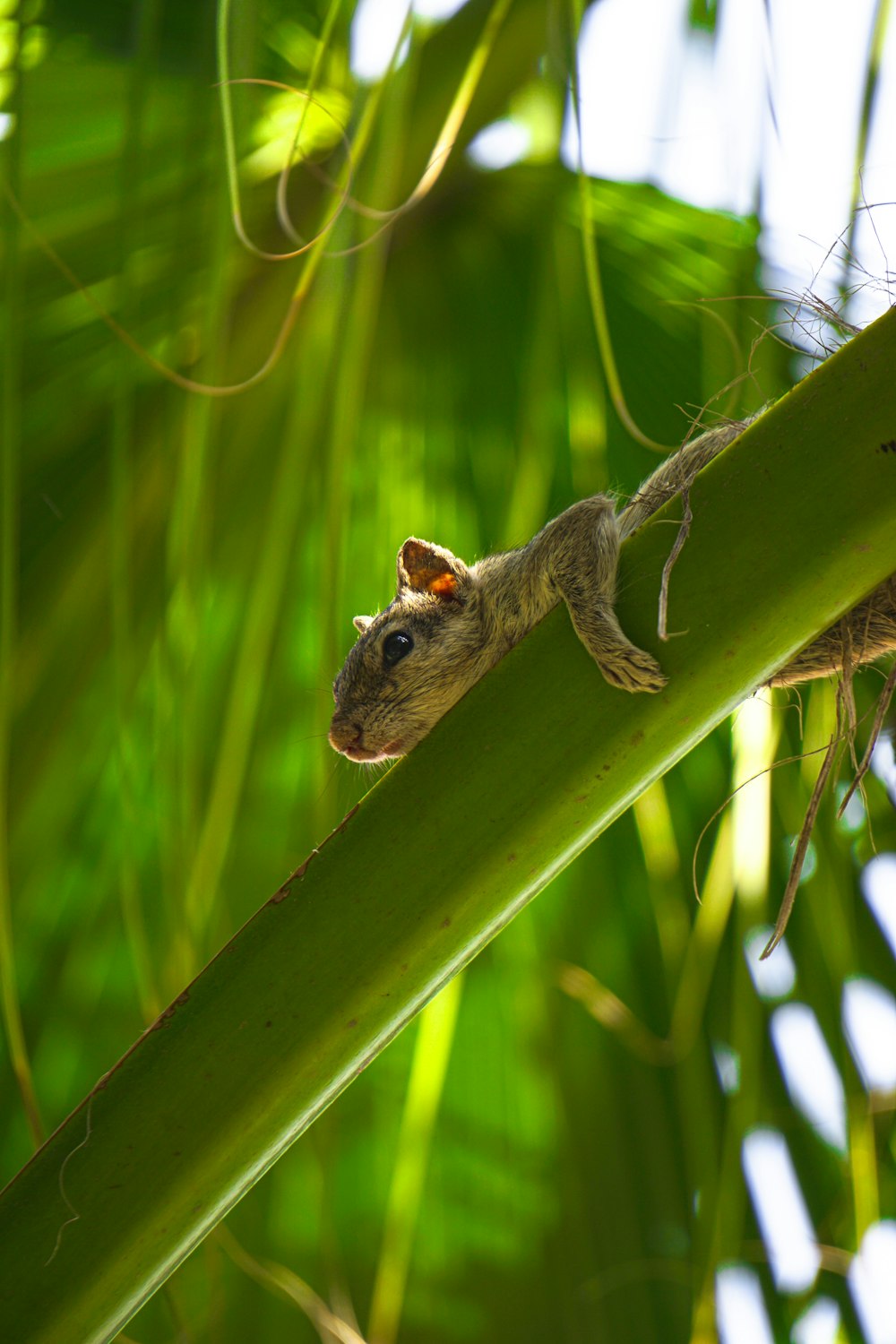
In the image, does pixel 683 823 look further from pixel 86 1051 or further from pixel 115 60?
pixel 115 60

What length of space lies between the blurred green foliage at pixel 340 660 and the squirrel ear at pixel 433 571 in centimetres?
10

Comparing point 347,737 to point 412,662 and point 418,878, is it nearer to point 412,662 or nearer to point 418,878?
point 412,662

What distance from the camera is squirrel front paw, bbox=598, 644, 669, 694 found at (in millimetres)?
638

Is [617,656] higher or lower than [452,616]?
higher

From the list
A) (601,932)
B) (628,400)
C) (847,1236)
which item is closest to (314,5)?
(628,400)

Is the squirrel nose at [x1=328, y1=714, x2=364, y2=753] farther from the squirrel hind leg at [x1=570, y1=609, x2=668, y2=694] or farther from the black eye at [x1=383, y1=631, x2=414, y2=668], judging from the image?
the squirrel hind leg at [x1=570, y1=609, x2=668, y2=694]

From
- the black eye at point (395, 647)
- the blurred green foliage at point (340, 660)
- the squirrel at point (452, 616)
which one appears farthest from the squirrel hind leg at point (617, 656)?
the black eye at point (395, 647)

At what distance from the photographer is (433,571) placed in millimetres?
1382

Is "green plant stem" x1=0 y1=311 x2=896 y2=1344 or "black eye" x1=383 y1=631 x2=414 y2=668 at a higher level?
"green plant stem" x1=0 y1=311 x2=896 y2=1344

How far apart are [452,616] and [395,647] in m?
0.08

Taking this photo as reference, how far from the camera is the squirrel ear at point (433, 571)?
53.8 inches

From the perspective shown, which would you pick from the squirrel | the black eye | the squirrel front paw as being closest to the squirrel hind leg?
the squirrel front paw

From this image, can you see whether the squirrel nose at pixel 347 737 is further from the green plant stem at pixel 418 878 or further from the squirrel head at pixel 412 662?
the green plant stem at pixel 418 878

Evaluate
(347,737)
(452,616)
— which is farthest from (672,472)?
(347,737)
